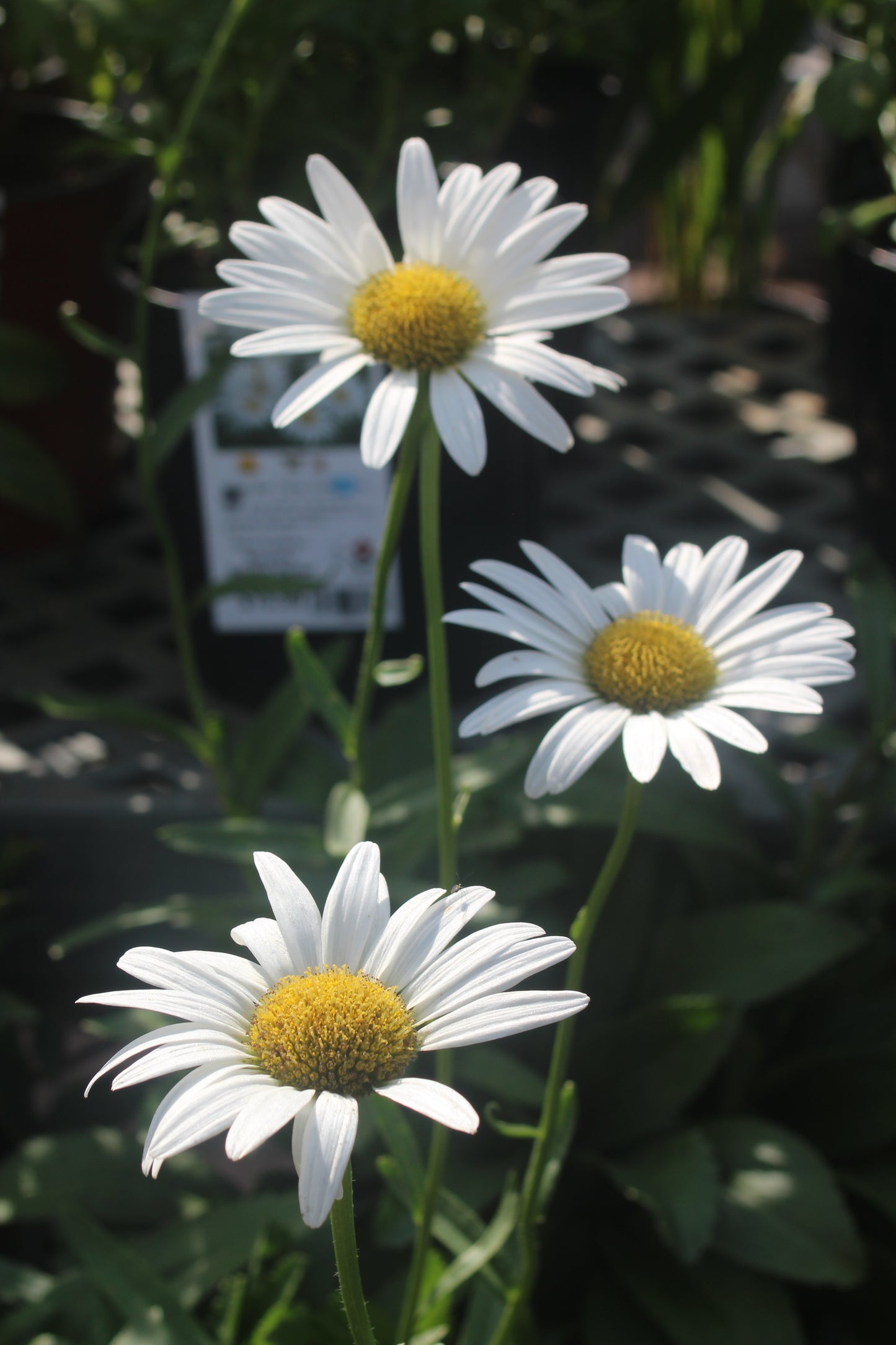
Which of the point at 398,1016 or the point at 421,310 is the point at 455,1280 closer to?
the point at 398,1016

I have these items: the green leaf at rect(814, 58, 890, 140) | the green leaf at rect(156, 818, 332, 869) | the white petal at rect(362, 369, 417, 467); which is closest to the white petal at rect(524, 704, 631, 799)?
the white petal at rect(362, 369, 417, 467)

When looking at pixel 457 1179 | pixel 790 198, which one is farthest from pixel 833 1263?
pixel 790 198

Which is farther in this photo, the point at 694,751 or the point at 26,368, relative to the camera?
the point at 26,368

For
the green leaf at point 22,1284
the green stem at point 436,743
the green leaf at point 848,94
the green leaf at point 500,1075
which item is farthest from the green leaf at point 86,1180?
the green leaf at point 848,94

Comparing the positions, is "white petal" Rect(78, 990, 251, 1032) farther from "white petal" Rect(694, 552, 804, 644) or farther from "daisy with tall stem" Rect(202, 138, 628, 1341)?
"white petal" Rect(694, 552, 804, 644)

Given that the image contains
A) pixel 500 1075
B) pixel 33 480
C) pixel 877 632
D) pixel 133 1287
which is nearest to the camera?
pixel 133 1287

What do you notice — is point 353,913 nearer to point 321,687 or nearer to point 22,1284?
point 321,687

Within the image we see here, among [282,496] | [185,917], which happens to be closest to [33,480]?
[282,496]
